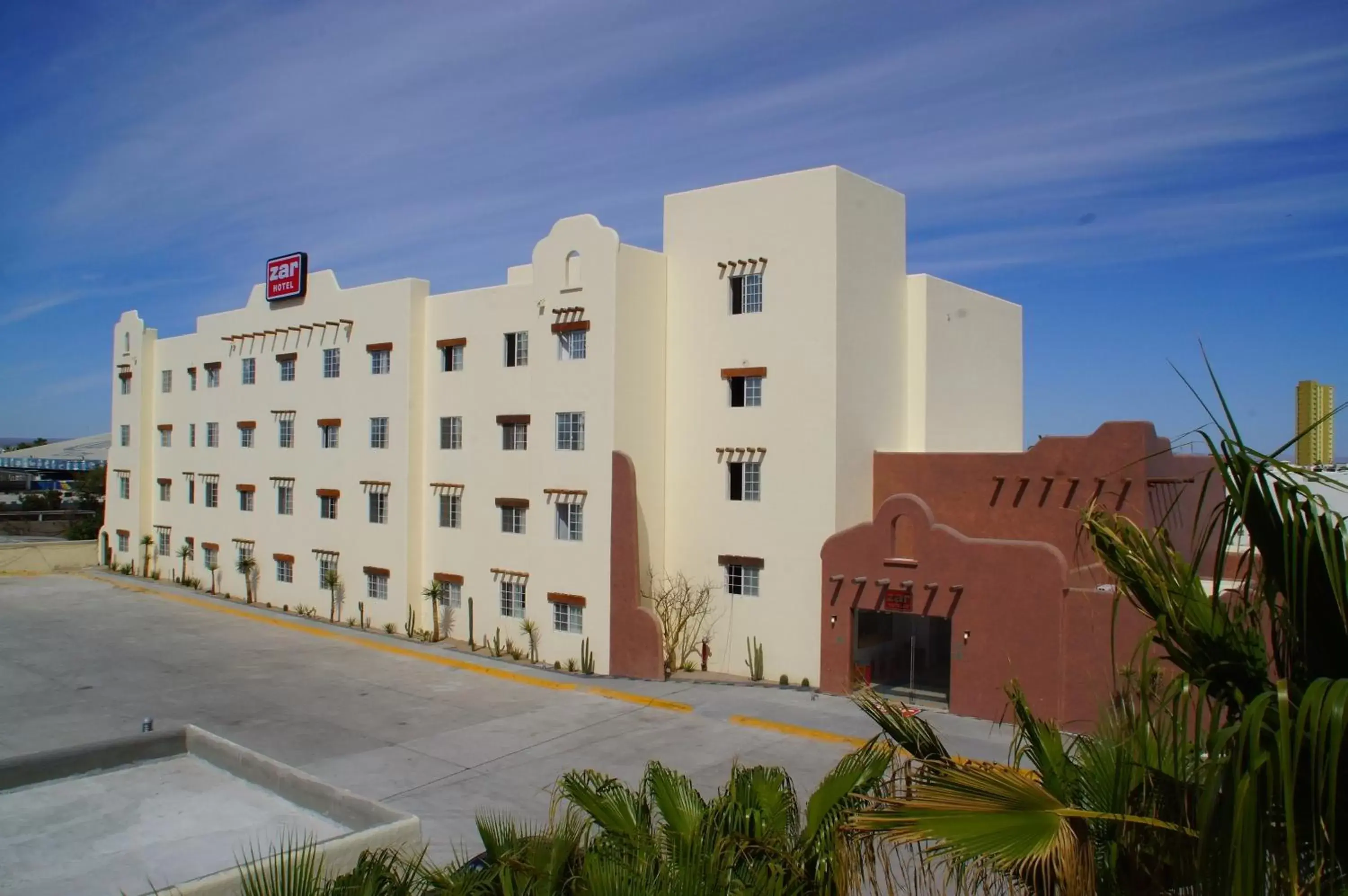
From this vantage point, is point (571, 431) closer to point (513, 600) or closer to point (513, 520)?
point (513, 520)

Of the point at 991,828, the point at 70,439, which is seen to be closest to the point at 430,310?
the point at 991,828

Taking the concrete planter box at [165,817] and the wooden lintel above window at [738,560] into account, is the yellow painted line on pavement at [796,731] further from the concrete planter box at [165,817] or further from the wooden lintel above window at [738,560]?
the concrete planter box at [165,817]

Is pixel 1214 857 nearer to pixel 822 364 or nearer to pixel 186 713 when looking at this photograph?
pixel 822 364

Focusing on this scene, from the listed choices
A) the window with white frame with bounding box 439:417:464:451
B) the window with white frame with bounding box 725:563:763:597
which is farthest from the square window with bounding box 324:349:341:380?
the window with white frame with bounding box 725:563:763:597

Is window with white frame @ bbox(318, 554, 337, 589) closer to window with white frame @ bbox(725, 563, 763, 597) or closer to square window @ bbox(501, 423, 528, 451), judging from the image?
square window @ bbox(501, 423, 528, 451)

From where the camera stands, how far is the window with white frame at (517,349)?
88.3 ft

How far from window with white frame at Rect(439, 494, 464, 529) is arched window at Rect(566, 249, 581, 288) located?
7.44 metres

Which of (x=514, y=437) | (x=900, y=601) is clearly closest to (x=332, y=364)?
(x=514, y=437)

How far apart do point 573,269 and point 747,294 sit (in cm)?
459

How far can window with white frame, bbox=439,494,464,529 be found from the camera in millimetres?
28844

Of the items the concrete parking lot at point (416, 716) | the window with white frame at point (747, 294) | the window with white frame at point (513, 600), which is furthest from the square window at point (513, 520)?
the window with white frame at point (747, 294)

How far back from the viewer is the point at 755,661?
23484mm

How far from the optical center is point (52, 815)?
11320 millimetres

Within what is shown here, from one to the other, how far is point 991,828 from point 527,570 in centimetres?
2270
